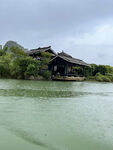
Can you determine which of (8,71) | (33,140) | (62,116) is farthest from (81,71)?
(33,140)

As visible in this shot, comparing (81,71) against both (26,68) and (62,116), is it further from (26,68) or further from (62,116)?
(62,116)

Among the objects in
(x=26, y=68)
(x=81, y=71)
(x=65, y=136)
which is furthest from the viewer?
(x=81, y=71)

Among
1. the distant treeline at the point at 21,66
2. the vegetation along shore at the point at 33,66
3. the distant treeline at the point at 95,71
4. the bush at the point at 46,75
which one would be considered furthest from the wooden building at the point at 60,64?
the bush at the point at 46,75

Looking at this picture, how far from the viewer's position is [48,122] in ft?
9.89

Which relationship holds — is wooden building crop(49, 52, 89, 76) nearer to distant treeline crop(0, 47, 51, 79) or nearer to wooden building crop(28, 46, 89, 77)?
wooden building crop(28, 46, 89, 77)

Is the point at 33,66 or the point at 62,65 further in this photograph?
the point at 62,65

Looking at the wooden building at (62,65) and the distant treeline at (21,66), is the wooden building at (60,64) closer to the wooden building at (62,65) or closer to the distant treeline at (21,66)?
the wooden building at (62,65)

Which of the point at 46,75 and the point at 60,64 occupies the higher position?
the point at 60,64

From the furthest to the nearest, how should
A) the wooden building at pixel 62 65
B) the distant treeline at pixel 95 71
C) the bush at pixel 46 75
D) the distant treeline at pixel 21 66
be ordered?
the distant treeline at pixel 95 71
the wooden building at pixel 62 65
the bush at pixel 46 75
the distant treeline at pixel 21 66

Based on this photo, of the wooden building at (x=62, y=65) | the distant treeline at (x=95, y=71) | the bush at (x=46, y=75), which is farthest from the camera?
the distant treeline at (x=95, y=71)

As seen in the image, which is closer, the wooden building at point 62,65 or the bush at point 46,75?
the bush at point 46,75

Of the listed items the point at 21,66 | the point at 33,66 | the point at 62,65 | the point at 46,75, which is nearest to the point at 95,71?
the point at 62,65

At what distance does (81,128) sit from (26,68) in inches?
535

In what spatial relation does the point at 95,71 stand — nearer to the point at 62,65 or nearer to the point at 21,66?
the point at 62,65
